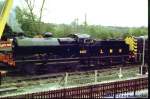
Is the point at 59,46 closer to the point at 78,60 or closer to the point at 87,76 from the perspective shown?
the point at 78,60

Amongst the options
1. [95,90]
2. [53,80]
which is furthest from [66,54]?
[95,90]

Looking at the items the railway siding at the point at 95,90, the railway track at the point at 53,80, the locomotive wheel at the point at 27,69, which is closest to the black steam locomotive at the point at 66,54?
the locomotive wheel at the point at 27,69

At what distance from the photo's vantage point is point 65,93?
1340 cm

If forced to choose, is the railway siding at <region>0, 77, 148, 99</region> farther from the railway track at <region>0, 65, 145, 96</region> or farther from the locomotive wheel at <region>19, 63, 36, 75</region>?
the locomotive wheel at <region>19, 63, 36, 75</region>

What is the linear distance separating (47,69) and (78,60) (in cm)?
243

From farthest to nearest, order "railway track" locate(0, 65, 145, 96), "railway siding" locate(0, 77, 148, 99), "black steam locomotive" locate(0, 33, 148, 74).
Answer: "black steam locomotive" locate(0, 33, 148, 74), "railway track" locate(0, 65, 145, 96), "railway siding" locate(0, 77, 148, 99)

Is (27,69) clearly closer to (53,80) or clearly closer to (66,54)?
(53,80)

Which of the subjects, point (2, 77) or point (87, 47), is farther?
point (87, 47)

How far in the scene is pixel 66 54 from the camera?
2270 centimetres

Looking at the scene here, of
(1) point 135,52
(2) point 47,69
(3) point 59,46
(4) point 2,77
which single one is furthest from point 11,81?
(1) point 135,52

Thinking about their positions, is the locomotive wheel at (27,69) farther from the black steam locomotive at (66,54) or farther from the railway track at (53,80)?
the railway track at (53,80)

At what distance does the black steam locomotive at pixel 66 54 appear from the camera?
20.5 m

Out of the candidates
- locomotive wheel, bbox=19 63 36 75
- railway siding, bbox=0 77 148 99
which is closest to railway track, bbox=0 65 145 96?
locomotive wheel, bbox=19 63 36 75

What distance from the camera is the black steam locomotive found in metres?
20.5
